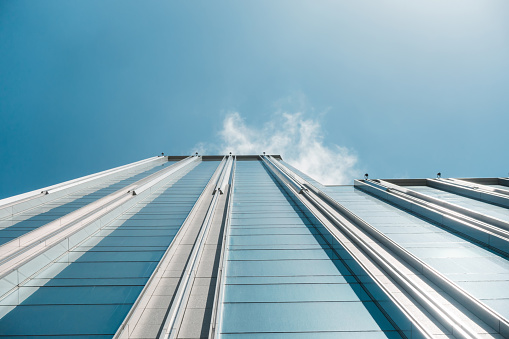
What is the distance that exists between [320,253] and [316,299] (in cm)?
216

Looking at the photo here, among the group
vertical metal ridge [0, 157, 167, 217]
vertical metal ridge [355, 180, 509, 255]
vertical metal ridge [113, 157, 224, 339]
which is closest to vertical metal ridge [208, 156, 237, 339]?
vertical metal ridge [113, 157, 224, 339]

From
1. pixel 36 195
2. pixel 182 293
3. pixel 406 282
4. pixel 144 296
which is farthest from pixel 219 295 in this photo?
pixel 36 195

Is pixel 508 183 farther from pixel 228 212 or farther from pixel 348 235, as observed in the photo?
pixel 228 212

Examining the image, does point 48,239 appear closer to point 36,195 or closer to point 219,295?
point 219,295

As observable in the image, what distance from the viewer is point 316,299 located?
5.39 metres

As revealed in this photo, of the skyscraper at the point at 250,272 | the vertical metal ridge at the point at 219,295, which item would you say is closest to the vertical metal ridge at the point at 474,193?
the skyscraper at the point at 250,272

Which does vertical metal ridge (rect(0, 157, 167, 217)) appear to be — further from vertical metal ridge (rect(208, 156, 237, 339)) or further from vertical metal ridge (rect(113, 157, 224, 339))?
vertical metal ridge (rect(208, 156, 237, 339))

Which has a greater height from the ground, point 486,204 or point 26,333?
point 486,204

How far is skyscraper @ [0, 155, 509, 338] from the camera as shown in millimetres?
4562

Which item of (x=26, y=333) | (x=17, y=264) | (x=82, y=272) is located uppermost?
(x=17, y=264)

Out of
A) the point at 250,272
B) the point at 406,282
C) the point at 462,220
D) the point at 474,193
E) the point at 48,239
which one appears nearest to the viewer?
the point at 406,282

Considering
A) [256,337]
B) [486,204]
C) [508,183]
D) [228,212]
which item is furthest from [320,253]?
[508,183]

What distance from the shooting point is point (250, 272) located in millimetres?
6383

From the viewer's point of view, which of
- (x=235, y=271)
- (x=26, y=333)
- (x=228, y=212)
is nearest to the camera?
(x=26, y=333)
